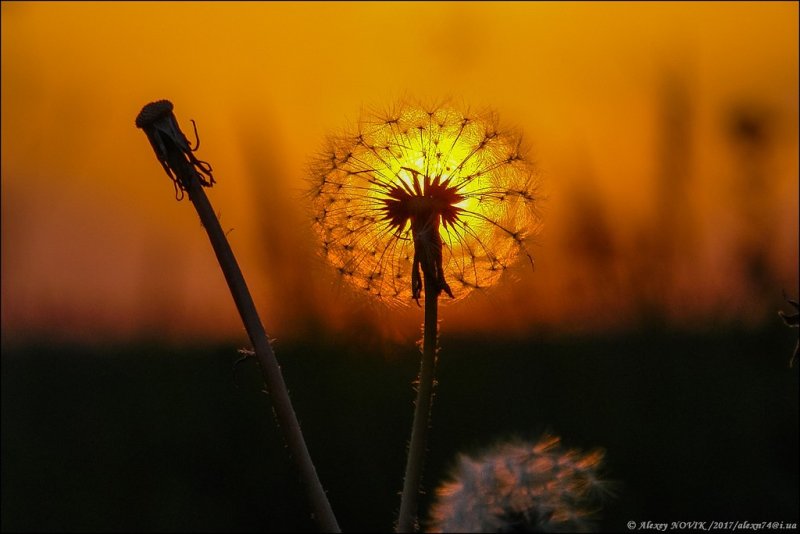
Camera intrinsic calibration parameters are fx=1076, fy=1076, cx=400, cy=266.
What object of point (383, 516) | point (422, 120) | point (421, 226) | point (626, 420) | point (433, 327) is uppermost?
point (422, 120)

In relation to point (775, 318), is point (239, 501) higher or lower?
lower

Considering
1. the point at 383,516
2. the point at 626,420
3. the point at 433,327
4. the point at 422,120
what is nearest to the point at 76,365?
the point at 383,516

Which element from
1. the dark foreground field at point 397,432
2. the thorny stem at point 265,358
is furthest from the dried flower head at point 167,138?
the dark foreground field at point 397,432

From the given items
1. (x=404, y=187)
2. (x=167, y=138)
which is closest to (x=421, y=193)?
(x=404, y=187)

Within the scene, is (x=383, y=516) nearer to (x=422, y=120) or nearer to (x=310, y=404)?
(x=310, y=404)

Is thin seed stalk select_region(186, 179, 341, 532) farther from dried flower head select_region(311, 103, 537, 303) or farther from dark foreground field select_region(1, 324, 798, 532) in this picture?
dark foreground field select_region(1, 324, 798, 532)

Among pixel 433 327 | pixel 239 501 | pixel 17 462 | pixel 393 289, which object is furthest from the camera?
pixel 17 462

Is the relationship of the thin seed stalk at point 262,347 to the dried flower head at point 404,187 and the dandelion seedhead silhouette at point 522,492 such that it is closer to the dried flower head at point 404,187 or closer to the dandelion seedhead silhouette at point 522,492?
the dandelion seedhead silhouette at point 522,492

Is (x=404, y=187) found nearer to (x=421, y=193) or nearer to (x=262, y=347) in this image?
(x=421, y=193)
